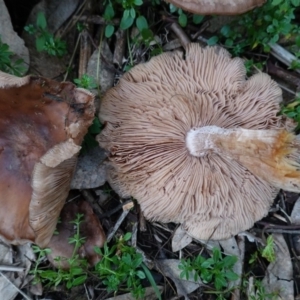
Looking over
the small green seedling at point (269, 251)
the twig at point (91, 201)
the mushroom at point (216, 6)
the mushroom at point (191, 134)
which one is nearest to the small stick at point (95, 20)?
the mushroom at point (191, 134)

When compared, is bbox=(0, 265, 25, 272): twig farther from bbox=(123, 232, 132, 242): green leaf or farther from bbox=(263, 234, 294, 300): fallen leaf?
bbox=(263, 234, 294, 300): fallen leaf

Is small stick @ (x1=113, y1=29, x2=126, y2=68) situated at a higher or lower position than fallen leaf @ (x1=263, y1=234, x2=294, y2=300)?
higher

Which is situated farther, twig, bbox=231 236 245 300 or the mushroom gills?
twig, bbox=231 236 245 300

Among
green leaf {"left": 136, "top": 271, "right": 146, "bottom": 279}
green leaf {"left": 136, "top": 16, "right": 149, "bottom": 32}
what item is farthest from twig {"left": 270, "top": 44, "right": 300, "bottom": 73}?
green leaf {"left": 136, "top": 271, "right": 146, "bottom": 279}

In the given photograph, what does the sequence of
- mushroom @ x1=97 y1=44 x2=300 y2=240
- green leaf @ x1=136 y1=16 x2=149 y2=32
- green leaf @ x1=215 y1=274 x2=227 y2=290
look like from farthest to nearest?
1. green leaf @ x1=136 y1=16 x2=149 y2=32
2. green leaf @ x1=215 y1=274 x2=227 y2=290
3. mushroom @ x1=97 y1=44 x2=300 y2=240

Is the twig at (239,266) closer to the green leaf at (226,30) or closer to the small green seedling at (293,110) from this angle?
the small green seedling at (293,110)

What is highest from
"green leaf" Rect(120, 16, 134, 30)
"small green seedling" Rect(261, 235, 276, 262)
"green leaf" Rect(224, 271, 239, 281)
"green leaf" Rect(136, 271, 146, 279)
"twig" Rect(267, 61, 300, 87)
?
"green leaf" Rect(120, 16, 134, 30)

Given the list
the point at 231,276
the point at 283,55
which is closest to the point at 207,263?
the point at 231,276
